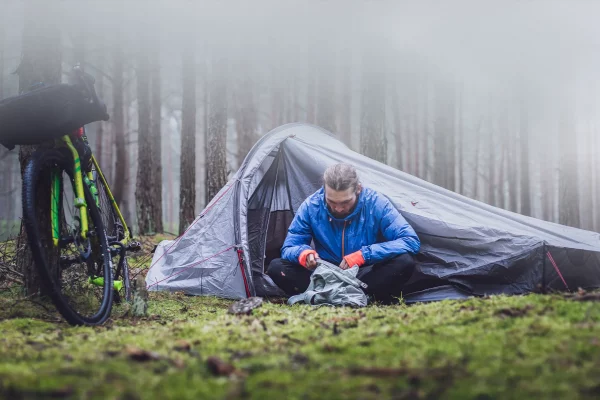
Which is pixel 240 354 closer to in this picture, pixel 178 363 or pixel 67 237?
pixel 178 363

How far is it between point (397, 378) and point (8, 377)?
4.32 ft

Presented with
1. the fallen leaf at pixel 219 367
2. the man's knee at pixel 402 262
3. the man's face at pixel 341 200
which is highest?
the man's face at pixel 341 200

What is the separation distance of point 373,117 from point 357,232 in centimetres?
408

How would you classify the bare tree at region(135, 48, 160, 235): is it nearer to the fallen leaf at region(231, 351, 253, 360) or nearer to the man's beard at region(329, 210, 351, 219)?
the man's beard at region(329, 210, 351, 219)

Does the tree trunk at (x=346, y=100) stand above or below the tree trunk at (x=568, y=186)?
above

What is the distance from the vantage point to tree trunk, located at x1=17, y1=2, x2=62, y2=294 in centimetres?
335

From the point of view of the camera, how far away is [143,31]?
36.7 feet

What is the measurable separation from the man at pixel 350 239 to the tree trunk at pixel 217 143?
3.61 metres

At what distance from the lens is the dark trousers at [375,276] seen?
3826mm

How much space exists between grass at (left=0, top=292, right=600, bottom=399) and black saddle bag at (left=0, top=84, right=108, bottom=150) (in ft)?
3.60

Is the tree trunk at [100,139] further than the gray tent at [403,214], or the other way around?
the tree trunk at [100,139]

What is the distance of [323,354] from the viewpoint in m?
1.99

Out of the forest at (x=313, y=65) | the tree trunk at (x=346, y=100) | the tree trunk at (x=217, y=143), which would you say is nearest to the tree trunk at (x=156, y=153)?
the forest at (x=313, y=65)

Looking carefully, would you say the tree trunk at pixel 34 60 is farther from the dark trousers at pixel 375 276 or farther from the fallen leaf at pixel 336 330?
the fallen leaf at pixel 336 330
